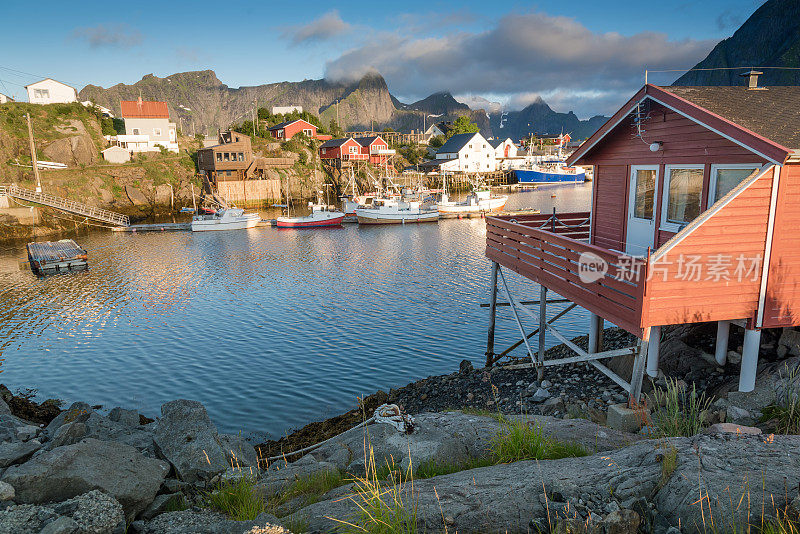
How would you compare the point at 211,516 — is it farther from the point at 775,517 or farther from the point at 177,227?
the point at 177,227

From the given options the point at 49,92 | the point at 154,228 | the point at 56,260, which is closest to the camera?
the point at 56,260

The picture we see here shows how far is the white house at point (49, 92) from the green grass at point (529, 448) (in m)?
99.0

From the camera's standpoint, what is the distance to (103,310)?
25.0 m

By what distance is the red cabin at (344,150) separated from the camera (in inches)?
3545

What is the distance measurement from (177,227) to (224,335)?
36649 millimetres

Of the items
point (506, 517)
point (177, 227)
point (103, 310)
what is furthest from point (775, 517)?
point (177, 227)

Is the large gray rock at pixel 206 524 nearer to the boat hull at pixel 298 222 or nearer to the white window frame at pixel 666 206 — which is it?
the white window frame at pixel 666 206

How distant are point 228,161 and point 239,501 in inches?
2898

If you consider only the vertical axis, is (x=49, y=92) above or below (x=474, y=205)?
above

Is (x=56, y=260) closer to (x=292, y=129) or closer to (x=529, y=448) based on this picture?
(x=529, y=448)

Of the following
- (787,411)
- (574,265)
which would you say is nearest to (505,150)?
(574,265)

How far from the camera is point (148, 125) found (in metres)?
84.1

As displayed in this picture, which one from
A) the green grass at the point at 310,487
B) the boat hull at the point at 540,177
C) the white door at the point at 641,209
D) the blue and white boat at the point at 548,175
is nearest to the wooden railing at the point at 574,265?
the white door at the point at 641,209

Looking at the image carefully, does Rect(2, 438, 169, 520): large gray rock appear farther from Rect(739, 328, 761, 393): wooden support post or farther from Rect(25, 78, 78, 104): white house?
Rect(25, 78, 78, 104): white house
